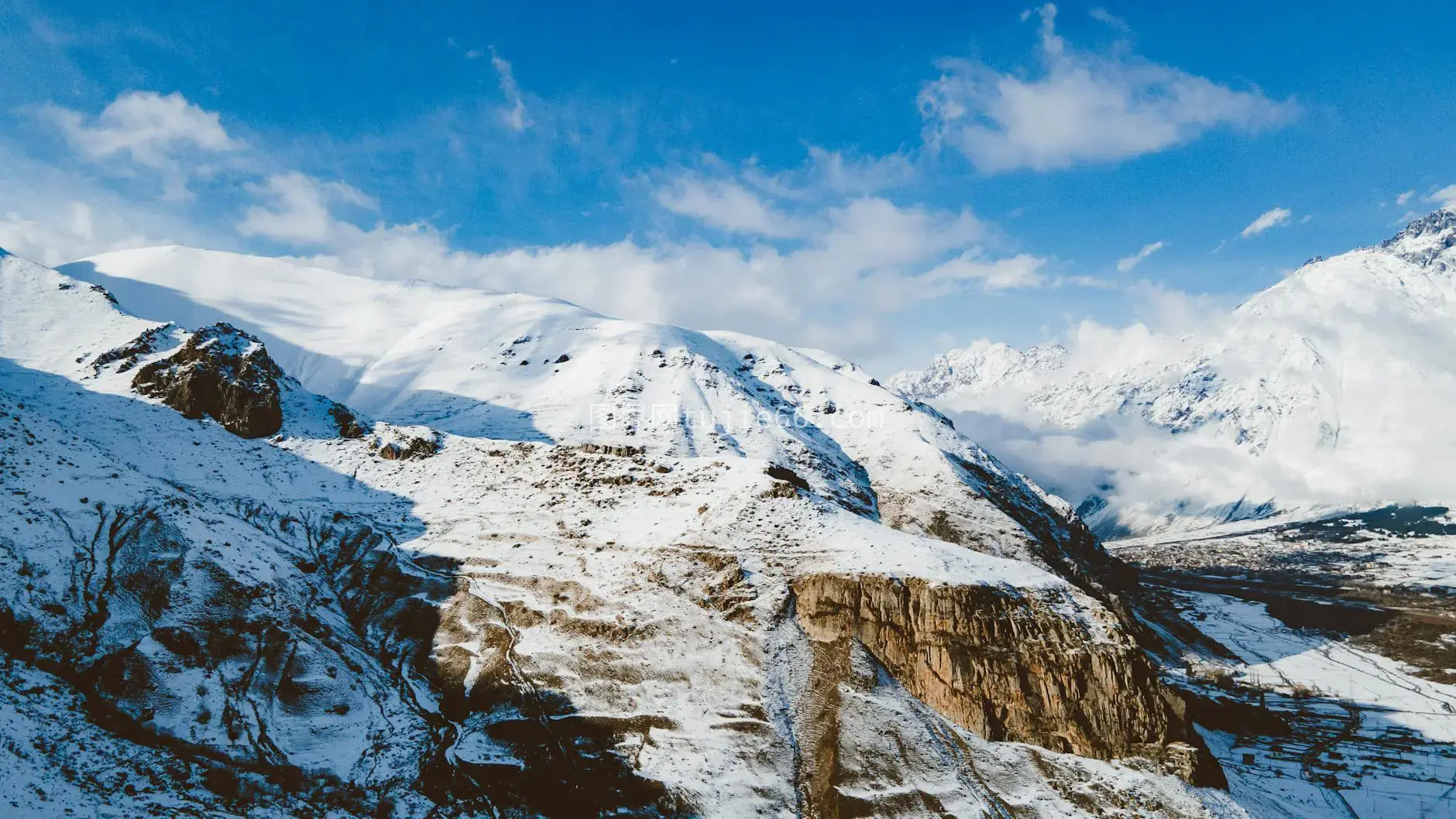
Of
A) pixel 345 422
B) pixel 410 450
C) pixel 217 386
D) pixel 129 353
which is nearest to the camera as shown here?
pixel 217 386

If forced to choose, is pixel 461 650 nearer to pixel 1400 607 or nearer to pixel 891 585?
pixel 891 585

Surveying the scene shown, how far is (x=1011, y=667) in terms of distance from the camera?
1676 inches

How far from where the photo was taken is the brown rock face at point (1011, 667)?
3969cm

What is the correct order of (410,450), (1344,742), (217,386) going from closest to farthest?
(1344,742) < (217,386) < (410,450)

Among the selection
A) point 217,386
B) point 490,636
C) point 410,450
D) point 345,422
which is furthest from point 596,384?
point 490,636

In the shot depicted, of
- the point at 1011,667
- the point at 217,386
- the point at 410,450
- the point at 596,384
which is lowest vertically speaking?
the point at 1011,667

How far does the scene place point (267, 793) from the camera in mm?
30562

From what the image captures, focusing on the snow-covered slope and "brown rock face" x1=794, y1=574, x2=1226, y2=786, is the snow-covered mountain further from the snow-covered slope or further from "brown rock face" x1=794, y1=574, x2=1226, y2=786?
the snow-covered slope

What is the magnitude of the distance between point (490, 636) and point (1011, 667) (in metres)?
34.4

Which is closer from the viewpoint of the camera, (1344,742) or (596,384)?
(1344,742)

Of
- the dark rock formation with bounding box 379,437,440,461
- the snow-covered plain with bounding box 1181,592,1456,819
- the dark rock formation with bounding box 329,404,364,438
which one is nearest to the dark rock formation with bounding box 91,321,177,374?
the dark rock formation with bounding box 329,404,364,438

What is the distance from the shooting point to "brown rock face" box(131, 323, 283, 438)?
74125 millimetres

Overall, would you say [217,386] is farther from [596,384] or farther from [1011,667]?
[1011,667]

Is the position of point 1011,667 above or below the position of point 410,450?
below
